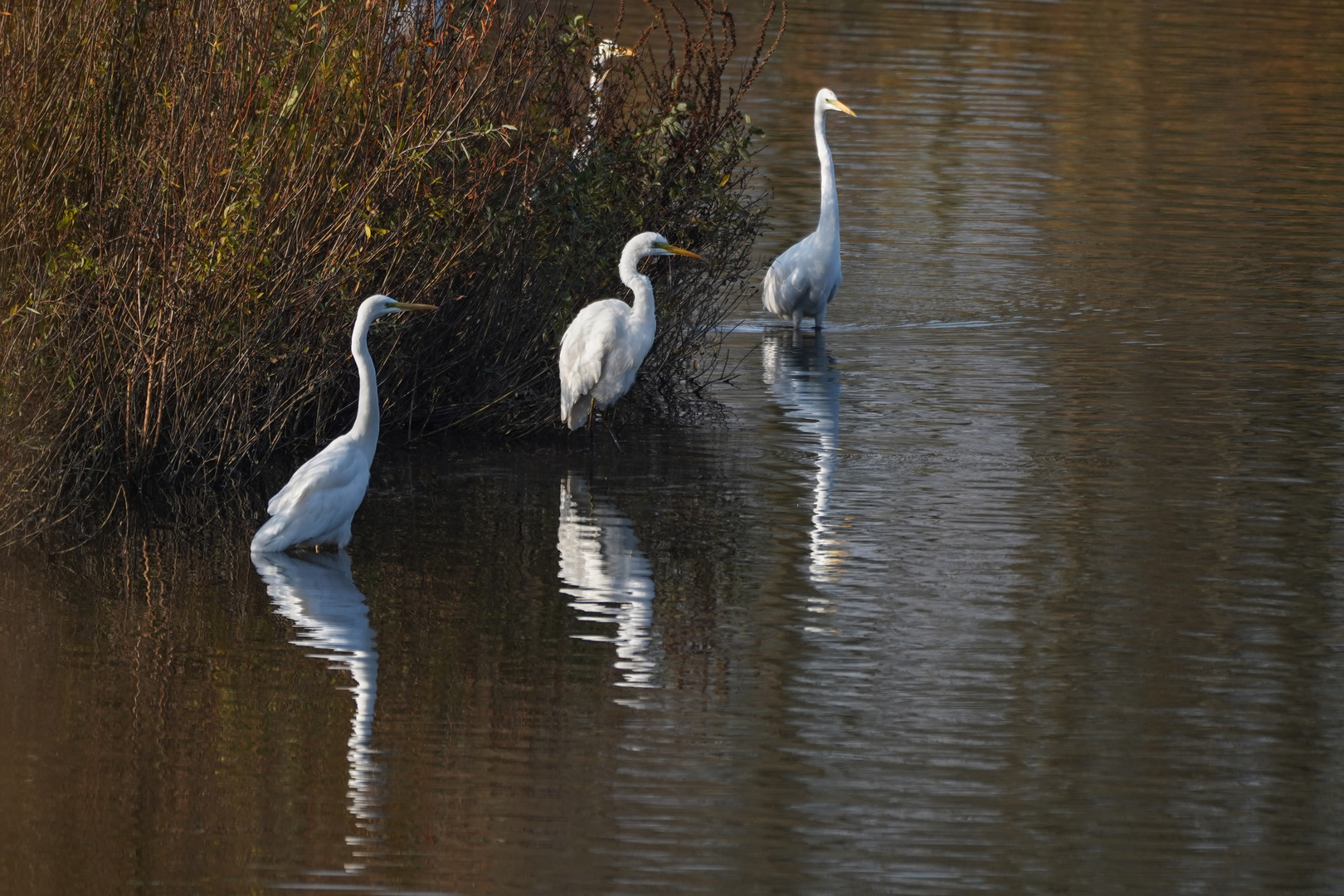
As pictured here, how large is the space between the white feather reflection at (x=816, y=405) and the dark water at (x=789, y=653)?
0.12ft

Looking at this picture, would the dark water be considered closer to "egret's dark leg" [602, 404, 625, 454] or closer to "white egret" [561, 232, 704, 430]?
"egret's dark leg" [602, 404, 625, 454]

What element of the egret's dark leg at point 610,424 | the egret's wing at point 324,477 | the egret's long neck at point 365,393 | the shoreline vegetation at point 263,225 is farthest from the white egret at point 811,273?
the egret's wing at point 324,477

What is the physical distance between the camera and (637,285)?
10141 mm

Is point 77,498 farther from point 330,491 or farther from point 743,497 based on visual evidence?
point 743,497

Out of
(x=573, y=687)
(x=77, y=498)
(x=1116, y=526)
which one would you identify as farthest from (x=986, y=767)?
(x=77, y=498)

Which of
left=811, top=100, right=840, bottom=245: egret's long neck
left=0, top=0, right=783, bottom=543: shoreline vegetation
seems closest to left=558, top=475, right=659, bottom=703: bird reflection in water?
left=0, top=0, right=783, bottom=543: shoreline vegetation

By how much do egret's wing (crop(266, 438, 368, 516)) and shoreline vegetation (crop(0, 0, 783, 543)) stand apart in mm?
953

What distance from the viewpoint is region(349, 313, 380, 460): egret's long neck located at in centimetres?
877

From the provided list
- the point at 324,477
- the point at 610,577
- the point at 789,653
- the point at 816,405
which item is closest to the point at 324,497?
the point at 324,477

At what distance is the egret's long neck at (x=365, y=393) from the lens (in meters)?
8.77

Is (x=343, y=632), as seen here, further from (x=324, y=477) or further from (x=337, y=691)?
(x=324, y=477)

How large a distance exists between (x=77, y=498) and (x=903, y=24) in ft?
91.4

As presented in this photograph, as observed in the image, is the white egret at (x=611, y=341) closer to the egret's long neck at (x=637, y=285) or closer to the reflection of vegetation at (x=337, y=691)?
the egret's long neck at (x=637, y=285)

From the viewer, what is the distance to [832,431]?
36.7ft
